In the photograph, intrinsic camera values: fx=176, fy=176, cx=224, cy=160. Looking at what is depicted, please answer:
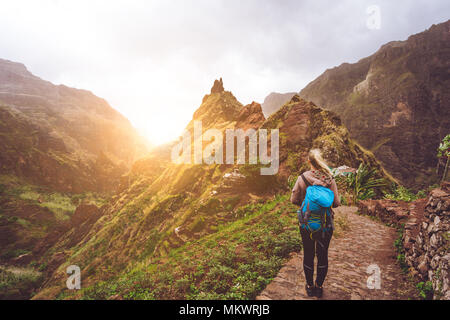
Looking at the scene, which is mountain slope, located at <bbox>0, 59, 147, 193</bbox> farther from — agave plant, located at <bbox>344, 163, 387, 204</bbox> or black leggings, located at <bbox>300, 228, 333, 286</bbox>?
agave plant, located at <bbox>344, 163, 387, 204</bbox>

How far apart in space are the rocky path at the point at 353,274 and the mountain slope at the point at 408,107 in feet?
259

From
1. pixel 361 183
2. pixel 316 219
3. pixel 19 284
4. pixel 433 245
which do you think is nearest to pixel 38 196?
pixel 19 284

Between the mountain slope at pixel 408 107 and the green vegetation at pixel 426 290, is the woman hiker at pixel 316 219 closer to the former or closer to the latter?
the green vegetation at pixel 426 290

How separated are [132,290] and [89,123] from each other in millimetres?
156942

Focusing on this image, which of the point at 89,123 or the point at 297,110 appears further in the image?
the point at 89,123

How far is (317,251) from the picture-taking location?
10.2 ft

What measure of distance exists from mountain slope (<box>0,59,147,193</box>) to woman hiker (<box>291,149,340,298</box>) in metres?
88.9

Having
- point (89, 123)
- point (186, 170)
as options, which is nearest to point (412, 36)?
point (186, 170)

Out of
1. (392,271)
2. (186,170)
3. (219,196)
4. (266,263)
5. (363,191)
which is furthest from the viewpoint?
(186,170)

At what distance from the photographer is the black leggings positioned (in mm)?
3002

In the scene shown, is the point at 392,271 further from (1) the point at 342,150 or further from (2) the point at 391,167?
(2) the point at 391,167

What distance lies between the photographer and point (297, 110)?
585 inches

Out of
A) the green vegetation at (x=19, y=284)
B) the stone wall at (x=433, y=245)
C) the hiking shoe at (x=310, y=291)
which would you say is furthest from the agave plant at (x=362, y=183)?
the green vegetation at (x=19, y=284)

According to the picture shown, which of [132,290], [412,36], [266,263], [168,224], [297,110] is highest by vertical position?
[412,36]
